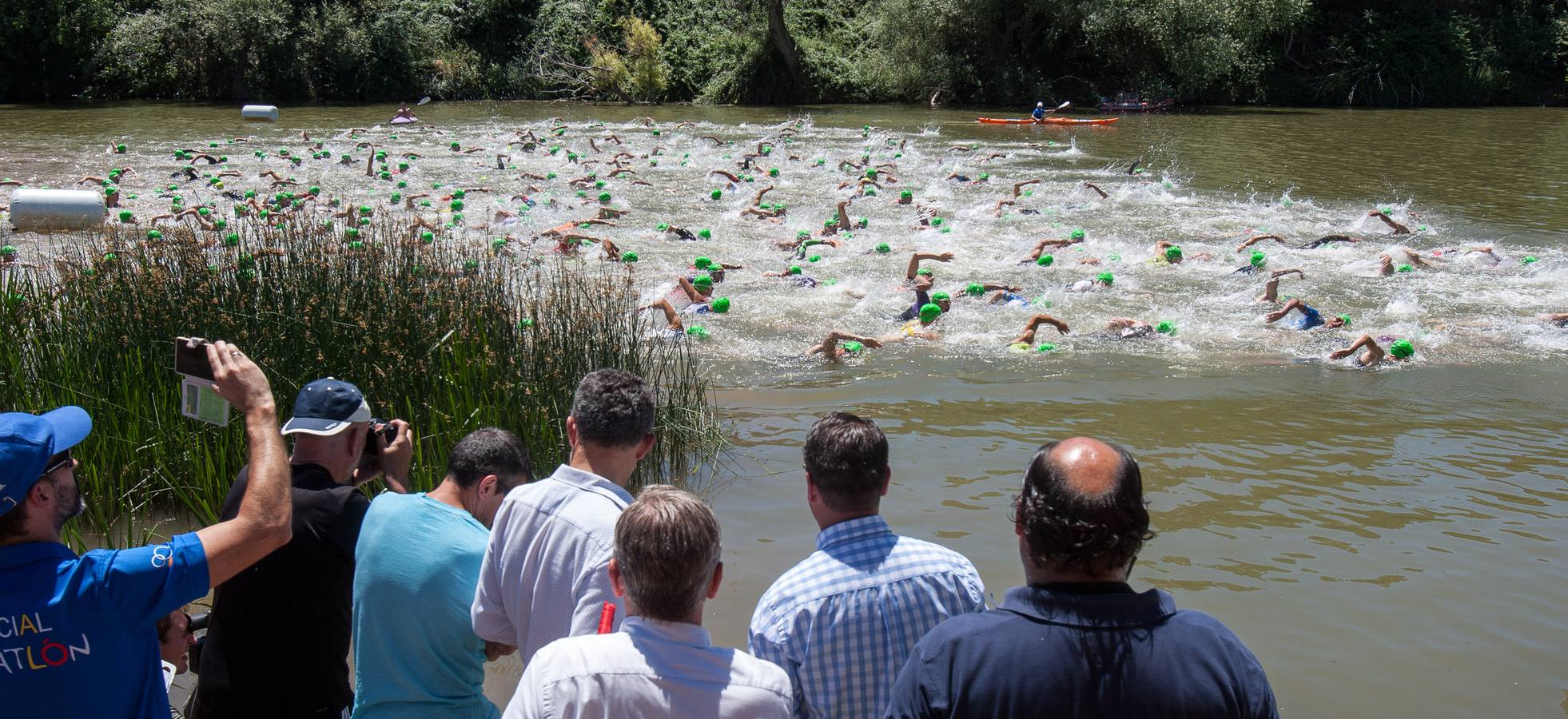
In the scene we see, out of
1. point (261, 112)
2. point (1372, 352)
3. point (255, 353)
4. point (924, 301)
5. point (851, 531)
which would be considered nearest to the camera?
point (851, 531)

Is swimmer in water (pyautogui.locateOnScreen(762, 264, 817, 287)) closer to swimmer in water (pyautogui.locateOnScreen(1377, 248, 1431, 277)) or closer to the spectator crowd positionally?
swimmer in water (pyautogui.locateOnScreen(1377, 248, 1431, 277))

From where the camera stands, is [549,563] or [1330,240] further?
[1330,240]

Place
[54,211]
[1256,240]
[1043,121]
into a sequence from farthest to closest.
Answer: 1. [1043,121]
2. [54,211]
3. [1256,240]

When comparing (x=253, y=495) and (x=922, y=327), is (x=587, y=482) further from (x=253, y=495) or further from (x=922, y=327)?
(x=922, y=327)

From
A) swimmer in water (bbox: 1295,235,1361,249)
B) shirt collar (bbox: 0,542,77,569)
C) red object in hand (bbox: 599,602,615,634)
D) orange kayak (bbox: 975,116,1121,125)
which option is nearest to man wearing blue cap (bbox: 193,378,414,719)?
shirt collar (bbox: 0,542,77,569)

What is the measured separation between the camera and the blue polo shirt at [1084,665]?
214cm

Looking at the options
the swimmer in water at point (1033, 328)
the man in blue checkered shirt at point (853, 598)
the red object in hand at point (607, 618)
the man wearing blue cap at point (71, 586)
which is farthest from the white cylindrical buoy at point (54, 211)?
the man in blue checkered shirt at point (853, 598)

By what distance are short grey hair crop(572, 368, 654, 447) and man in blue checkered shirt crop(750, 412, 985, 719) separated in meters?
0.48

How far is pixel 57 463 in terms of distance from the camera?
2.47m

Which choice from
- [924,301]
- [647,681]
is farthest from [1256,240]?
[647,681]

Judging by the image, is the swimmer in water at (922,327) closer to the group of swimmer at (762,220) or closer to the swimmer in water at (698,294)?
the group of swimmer at (762,220)

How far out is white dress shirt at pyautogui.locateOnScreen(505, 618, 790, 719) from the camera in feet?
7.34

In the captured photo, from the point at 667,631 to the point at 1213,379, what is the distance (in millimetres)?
8632

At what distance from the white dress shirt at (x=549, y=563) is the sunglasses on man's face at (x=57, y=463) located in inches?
36.7
